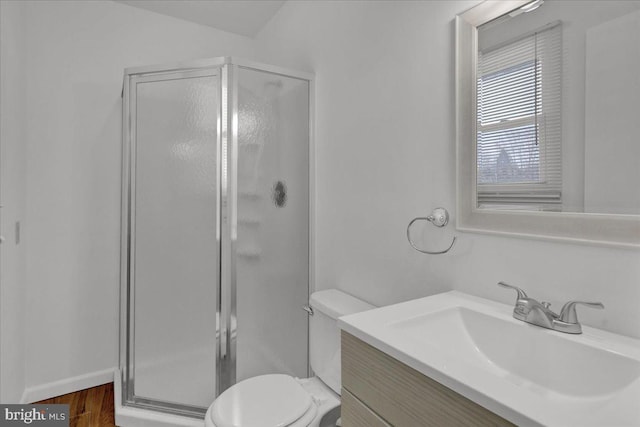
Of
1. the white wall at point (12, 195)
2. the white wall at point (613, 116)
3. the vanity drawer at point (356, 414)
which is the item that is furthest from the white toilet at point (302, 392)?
the white wall at point (12, 195)

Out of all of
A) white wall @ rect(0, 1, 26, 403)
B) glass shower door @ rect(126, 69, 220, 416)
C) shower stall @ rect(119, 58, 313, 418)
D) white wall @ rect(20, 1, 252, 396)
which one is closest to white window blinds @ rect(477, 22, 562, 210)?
shower stall @ rect(119, 58, 313, 418)

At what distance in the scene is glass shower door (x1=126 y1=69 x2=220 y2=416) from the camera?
1.75 meters

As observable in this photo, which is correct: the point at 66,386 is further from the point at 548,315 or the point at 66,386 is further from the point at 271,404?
the point at 548,315

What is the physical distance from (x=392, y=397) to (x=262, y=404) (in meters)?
0.68

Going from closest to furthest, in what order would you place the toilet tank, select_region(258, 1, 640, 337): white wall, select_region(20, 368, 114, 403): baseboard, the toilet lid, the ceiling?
select_region(258, 1, 640, 337): white wall, the toilet lid, the toilet tank, select_region(20, 368, 114, 403): baseboard, the ceiling

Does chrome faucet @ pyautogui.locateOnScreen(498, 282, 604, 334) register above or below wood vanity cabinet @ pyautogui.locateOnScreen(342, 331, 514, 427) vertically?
above

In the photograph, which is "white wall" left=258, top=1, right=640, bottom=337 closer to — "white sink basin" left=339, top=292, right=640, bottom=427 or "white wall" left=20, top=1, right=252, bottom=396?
"white sink basin" left=339, top=292, right=640, bottom=427

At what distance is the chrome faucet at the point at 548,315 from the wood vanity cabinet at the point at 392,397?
38 cm

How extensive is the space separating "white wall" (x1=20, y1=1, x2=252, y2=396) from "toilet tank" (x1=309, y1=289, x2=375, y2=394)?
1430 mm

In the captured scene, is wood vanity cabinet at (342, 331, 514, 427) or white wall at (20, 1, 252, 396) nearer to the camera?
wood vanity cabinet at (342, 331, 514, 427)

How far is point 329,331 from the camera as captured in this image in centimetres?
147

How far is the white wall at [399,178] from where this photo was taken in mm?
910

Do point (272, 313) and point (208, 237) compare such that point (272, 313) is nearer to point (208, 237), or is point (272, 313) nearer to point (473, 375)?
point (208, 237)

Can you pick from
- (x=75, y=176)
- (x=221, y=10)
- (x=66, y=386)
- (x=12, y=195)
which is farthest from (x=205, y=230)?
(x=221, y=10)
